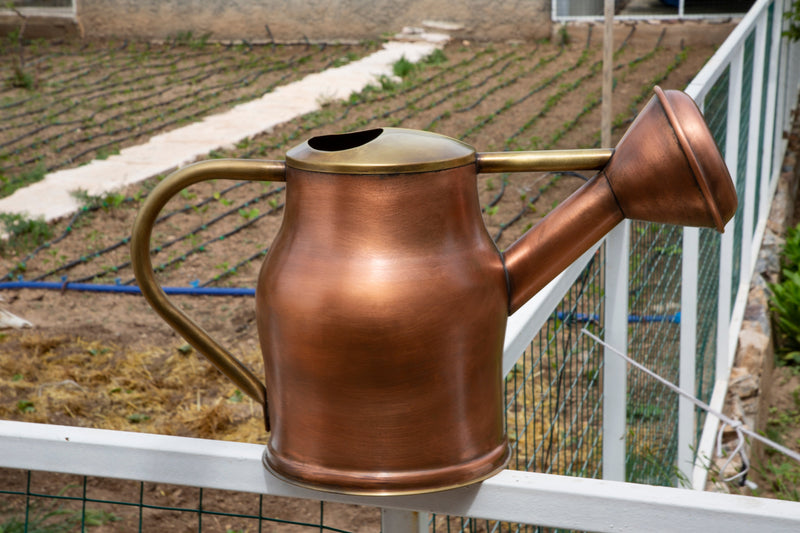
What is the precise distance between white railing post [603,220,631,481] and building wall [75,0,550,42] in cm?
924

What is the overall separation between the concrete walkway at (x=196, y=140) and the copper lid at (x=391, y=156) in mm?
5238

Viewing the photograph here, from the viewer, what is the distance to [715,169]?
35.2 inches

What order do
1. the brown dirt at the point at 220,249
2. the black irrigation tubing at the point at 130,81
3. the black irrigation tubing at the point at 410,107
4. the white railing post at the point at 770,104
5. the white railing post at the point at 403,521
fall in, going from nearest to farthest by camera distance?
the white railing post at the point at 403,521 → the brown dirt at the point at 220,249 → the white railing post at the point at 770,104 → the black irrigation tubing at the point at 410,107 → the black irrigation tubing at the point at 130,81

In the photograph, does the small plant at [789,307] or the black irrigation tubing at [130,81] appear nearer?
the small plant at [789,307]

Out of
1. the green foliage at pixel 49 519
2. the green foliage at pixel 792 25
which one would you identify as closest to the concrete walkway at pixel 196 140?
the green foliage at pixel 49 519

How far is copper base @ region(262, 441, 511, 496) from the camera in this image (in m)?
0.90

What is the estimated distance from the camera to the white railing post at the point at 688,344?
2.52 meters

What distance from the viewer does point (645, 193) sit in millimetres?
934

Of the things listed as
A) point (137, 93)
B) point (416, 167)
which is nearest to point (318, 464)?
point (416, 167)

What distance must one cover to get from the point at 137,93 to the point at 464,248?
28.7 ft

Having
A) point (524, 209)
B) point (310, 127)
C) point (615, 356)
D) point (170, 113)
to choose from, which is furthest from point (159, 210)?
point (170, 113)

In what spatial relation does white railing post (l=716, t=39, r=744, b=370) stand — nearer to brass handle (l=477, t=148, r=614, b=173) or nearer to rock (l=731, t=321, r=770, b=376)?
rock (l=731, t=321, r=770, b=376)

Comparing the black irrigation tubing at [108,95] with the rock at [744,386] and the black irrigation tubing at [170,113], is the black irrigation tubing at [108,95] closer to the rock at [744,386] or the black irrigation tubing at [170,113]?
the black irrigation tubing at [170,113]

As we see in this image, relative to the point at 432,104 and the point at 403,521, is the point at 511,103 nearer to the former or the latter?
the point at 432,104
